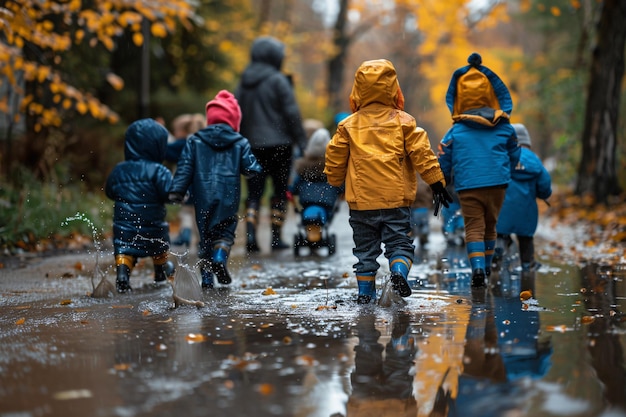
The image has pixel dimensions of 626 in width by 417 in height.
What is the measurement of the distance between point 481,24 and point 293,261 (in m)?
15.5

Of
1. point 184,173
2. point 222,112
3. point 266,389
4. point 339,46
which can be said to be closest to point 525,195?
point 222,112

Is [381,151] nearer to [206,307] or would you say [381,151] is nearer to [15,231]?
[206,307]

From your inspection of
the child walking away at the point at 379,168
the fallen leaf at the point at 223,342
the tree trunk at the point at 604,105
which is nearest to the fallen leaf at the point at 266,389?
the fallen leaf at the point at 223,342

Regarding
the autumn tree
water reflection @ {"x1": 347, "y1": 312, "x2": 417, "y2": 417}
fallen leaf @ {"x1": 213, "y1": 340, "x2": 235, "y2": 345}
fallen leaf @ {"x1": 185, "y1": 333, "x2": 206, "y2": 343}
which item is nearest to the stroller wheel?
the autumn tree

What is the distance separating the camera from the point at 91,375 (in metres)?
4.41

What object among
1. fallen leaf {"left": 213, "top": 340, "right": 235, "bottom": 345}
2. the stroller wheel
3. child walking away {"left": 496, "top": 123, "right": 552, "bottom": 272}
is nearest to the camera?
fallen leaf {"left": 213, "top": 340, "right": 235, "bottom": 345}

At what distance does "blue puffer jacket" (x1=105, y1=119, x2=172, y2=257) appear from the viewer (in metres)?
8.16

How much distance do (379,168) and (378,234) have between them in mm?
554

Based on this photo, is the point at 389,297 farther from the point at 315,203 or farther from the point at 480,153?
the point at 315,203

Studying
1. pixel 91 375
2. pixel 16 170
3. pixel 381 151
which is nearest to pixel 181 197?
pixel 381 151

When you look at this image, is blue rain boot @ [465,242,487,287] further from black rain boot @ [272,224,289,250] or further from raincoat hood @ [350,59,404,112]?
black rain boot @ [272,224,289,250]

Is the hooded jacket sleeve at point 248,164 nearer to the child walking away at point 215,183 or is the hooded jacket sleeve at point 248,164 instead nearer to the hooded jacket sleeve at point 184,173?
the child walking away at point 215,183

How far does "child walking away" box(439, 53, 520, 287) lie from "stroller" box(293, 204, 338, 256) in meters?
1.93

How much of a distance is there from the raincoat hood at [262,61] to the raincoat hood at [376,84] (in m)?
4.30
